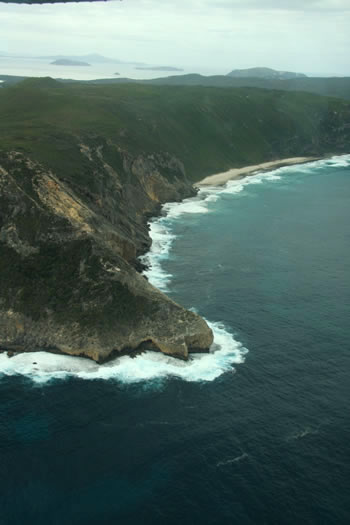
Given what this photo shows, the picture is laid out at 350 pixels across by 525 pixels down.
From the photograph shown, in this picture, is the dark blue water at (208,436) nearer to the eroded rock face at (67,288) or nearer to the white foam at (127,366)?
the white foam at (127,366)

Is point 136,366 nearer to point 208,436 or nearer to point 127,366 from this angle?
point 127,366

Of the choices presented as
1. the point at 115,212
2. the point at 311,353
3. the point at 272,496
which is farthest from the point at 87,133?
the point at 272,496

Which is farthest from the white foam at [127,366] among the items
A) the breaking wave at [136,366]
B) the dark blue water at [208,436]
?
the dark blue water at [208,436]

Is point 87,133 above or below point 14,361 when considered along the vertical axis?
above

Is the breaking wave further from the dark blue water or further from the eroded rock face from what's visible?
the eroded rock face

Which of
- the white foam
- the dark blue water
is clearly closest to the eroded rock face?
the white foam

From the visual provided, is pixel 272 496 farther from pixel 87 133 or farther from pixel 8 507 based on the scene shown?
pixel 87 133

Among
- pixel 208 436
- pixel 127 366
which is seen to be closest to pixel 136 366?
pixel 127 366
